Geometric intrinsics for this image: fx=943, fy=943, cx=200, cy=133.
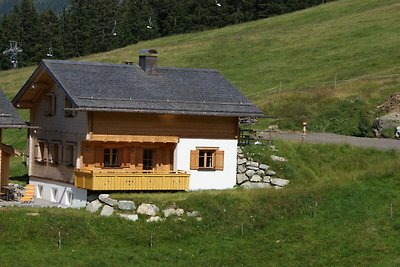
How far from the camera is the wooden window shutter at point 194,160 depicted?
1857 inches

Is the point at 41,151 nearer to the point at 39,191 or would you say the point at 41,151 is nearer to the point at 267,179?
the point at 39,191

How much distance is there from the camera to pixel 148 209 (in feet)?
135

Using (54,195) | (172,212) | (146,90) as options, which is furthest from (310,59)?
(172,212)

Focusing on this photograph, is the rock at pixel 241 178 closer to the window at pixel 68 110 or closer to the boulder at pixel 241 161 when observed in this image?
the boulder at pixel 241 161

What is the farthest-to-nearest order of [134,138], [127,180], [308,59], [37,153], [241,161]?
[308,59]
[37,153]
[241,161]
[134,138]
[127,180]

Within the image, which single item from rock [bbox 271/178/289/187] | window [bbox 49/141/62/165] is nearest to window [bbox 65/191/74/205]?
window [bbox 49/141/62/165]

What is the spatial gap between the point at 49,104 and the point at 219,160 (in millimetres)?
9545

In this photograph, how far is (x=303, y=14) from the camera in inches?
4456

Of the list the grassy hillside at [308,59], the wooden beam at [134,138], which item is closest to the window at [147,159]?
the wooden beam at [134,138]

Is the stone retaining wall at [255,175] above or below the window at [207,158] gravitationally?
below

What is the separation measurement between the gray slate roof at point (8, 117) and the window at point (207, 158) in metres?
8.85

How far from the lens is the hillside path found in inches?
2074

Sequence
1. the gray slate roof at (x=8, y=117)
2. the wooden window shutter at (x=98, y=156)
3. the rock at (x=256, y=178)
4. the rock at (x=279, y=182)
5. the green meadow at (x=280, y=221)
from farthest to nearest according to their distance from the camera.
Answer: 1. the rock at (x=256, y=178)
2. the rock at (x=279, y=182)
3. the wooden window shutter at (x=98, y=156)
4. the gray slate roof at (x=8, y=117)
5. the green meadow at (x=280, y=221)

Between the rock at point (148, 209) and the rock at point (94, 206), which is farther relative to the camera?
the rock at point (94, 206)
